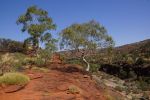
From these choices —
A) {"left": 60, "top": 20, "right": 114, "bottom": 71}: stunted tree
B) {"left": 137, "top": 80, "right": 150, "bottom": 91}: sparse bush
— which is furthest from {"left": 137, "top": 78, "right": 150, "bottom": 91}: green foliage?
{"left": 60, "top": 20, "right": 114, "bottom": 71}: stunted tree

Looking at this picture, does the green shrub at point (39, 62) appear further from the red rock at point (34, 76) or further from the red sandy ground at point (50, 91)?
the red rock at point (34, 76)

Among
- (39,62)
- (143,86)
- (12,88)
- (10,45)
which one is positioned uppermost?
(10,45)

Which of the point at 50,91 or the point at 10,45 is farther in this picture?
the point at 10,45

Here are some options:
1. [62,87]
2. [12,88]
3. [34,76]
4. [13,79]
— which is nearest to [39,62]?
[34,76]

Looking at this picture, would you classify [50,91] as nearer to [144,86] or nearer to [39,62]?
[39,62]

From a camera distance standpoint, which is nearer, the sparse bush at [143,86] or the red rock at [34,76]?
the red rock at [34,76]

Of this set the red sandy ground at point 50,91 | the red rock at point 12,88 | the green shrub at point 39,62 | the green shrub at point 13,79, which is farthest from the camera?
the green shrub at point 39,62

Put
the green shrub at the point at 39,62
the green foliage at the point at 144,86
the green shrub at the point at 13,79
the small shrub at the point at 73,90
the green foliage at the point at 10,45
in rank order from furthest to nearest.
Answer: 1. the green foliage at the point at 144,86
2. the green foliage at the point at 10,45
3. the green shrub at the point at 39,62
4. the small shrub at the point at 73,90
5. the green shrub at the point at 13,79

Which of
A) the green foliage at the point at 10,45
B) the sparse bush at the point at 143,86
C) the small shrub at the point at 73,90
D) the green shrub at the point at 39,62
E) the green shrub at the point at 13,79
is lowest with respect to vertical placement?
the sparse bush at the point at 143,86

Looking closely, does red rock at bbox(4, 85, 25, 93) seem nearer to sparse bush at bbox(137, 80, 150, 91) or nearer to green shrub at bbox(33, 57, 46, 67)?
green shrub at bbox(33, 57, 46, 67)

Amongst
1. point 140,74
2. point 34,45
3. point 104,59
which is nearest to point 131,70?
point 140,74

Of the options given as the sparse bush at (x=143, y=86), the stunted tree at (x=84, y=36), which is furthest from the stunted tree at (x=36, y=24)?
the sparse bush at (x=143, y=86)

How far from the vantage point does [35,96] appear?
50.7ft

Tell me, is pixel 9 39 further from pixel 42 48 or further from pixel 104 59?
pixel 104 59
